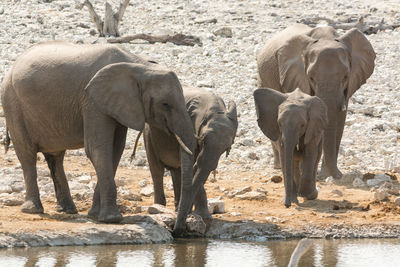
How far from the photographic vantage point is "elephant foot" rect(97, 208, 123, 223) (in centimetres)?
1019

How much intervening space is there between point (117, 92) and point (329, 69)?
3353mm

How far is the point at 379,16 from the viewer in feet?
82.2

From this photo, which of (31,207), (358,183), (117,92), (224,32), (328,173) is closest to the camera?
(117,92)

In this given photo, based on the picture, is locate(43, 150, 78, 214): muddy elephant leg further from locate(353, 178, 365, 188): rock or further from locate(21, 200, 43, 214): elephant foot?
locate(353, 178, 365, 188): rock

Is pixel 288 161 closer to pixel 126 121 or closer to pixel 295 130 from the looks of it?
pixel 295 130

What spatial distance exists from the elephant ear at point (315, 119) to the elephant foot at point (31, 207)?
279cm

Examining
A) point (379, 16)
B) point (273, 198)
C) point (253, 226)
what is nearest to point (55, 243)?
point (253, 226)

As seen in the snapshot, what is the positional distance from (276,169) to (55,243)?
4.77 meters

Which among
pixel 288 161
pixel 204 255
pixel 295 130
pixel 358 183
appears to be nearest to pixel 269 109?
pixel 295 130

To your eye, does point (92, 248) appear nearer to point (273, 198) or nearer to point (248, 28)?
point (273, 198)

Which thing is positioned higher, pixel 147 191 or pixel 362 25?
→ pixel 362 25

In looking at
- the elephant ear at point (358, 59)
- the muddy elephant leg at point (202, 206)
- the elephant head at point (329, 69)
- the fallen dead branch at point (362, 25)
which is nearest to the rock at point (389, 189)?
the elephant head at point (329, 69)

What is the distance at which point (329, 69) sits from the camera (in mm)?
12633

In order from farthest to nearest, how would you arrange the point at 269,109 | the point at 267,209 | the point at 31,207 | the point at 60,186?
the point at 269,109, the point at 267,209, the point at 60,186, the point at 31,207
